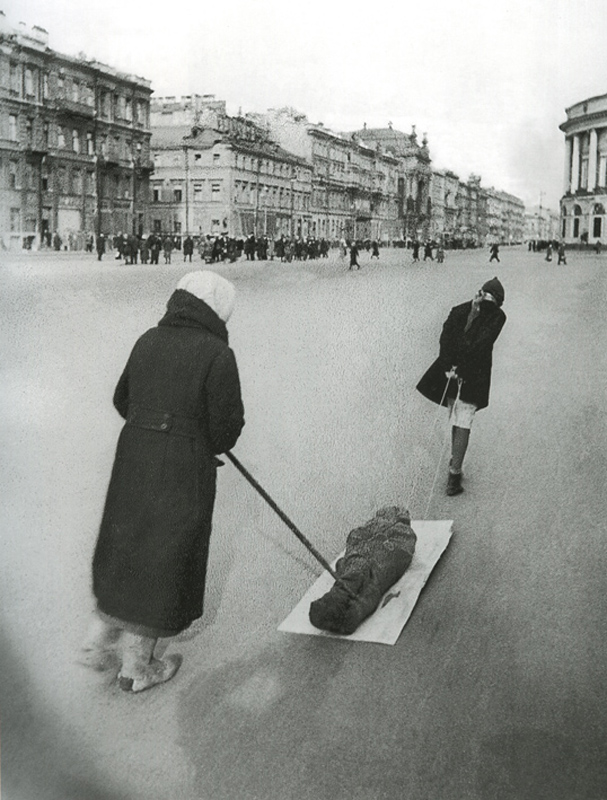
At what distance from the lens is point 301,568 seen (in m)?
2.95

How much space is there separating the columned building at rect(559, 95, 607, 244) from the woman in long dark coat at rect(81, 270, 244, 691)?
1086mm

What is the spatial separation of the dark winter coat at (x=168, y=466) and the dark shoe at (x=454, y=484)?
81 centimetres

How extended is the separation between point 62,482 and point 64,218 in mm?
899

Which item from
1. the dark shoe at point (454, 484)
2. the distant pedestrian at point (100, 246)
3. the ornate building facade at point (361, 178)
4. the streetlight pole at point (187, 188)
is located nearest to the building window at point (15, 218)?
the distant pedestrian at point (100, 246)

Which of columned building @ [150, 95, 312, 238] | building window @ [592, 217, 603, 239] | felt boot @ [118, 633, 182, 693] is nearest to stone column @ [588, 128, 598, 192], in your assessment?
building window @ [592, 217, 603, 239]

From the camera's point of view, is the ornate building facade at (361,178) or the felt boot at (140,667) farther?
the ornate building facade at (361,178)

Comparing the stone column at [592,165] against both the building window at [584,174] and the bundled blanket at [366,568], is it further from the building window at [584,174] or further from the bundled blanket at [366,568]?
the bundled blanket at [366,568]

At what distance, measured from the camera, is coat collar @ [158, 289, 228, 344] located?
8.21ft

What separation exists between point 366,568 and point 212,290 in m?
1.03

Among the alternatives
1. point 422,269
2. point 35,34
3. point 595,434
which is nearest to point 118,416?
point 422,269

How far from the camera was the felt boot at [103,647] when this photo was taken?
282 centimetres

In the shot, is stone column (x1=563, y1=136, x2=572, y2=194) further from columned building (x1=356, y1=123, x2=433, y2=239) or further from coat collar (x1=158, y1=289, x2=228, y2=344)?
coat collar (x1=158, y1=289, x2=228, y2=344)

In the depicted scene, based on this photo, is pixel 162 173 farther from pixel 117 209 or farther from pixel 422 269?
pixel 422 269

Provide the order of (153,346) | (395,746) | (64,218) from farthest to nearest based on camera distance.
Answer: (64,218)
(153,346)
(395,746)
